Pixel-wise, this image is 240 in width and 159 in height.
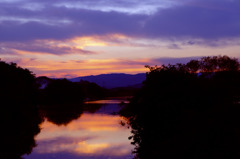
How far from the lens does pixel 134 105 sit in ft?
58.3

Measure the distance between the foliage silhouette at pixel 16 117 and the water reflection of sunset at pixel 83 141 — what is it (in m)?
1.20

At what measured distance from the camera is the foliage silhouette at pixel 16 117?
2361 centimetres

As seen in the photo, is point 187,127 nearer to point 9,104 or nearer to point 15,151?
point 15,151

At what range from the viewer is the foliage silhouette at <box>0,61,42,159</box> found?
930 inches

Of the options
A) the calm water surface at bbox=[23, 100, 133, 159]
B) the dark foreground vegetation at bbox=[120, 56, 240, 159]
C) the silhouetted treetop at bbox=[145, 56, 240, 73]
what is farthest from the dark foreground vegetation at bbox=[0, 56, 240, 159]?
the silhouetted treetop at bbox=[145, 56, 240, 73]

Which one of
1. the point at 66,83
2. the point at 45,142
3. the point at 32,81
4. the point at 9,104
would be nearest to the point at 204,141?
the point at 45,142

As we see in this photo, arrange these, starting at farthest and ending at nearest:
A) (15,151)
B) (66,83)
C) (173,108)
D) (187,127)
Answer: (66,83)
(15,151)
(173,108)
(187,127)

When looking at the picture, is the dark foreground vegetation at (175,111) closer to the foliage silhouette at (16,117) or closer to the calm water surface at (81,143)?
the calm water surface at (81,143)

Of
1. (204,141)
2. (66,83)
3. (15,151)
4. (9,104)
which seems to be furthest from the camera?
(66,83)

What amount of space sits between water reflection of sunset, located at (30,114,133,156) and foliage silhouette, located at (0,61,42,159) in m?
1.20

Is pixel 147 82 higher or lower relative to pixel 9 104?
higher

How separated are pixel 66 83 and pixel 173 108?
84790mm

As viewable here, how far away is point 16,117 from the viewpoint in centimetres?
4378

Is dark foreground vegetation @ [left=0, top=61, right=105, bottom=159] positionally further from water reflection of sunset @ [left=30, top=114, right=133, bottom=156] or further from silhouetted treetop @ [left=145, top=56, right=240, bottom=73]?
silhouetted treetop @ [left=145, top=56, right=240, bottom=73]
